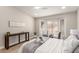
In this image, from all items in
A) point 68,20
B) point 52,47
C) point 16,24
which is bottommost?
point 52,47

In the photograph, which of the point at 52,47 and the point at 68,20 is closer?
the point at 52,47

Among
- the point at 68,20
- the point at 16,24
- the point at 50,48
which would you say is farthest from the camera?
the point at 68,20

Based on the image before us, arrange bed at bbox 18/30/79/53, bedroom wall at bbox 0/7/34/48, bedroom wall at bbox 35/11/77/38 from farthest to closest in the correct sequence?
bedroom wall at bbox 35/11/77/38
bedroom wall at bbox 0/7/34/48
bed at bbox 18/30/79/53

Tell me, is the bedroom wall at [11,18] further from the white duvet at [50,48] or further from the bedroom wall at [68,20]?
the white duvet at [50,48]

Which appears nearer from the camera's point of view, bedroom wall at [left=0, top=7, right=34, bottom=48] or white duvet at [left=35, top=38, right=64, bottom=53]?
white duvet at [left=35, top=38, right=64, bottom=53]

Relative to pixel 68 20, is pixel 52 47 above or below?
below

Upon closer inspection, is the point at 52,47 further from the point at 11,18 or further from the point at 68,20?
the point at 11,18

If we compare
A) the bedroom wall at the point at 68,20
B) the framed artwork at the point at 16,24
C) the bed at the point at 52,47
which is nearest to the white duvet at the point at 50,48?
the bed at the point at 52,47

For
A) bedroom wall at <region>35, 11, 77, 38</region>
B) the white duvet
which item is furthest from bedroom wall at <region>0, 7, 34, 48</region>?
the white duvet

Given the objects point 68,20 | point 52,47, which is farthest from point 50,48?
point 68,20

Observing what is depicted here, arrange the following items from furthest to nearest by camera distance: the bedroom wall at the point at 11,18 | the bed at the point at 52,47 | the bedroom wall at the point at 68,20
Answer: the bedroom wall at the point at 68,20 → the bedroom wall at the point at 11,18 → the bed at the point at 52,47

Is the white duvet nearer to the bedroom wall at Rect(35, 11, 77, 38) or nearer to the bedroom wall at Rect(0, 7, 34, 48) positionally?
the bedroom wall at Rect(0, 7, 34, 48)
